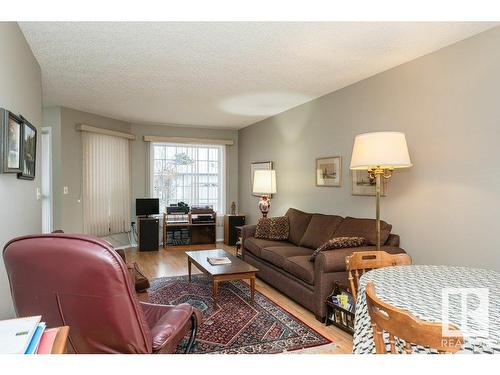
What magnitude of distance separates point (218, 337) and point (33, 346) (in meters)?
1.82

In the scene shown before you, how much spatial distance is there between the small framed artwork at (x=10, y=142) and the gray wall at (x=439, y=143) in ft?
10.6

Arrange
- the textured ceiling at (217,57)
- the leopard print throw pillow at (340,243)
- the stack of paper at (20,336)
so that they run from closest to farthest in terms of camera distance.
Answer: the stack of paper at (20,336)
the textured ceiling at (217,57)
the leopard print throw pillow at (340,243)

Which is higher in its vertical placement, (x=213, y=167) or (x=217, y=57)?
(x=217, y=57)

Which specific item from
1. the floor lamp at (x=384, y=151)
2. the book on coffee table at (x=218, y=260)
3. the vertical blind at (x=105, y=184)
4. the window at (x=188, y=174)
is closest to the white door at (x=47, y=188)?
the vertical blind at (x=105, y=184)

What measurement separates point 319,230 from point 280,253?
0.62 meters

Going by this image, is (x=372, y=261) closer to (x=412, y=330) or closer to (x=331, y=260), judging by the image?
(x=331, y=260)

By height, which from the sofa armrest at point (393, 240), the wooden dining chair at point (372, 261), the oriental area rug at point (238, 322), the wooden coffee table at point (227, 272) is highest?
the wooden dining chair at point (372, 261)

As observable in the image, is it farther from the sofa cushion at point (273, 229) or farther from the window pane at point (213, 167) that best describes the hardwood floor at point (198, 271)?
the window pane at point (213, 167)

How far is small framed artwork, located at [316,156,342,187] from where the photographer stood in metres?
4.00

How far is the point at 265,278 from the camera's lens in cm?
385

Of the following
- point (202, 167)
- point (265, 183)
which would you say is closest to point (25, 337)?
point (265, 183)

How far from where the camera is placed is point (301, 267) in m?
3.07

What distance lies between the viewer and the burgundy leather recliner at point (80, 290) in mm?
1289

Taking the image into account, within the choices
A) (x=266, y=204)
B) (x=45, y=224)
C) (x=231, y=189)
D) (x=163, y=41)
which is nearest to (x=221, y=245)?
(x=231, y=189)
